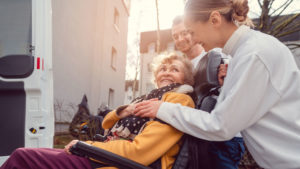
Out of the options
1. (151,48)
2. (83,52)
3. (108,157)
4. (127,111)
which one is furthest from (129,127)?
(151,48)

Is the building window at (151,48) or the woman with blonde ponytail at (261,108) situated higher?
the building window at (151,48)

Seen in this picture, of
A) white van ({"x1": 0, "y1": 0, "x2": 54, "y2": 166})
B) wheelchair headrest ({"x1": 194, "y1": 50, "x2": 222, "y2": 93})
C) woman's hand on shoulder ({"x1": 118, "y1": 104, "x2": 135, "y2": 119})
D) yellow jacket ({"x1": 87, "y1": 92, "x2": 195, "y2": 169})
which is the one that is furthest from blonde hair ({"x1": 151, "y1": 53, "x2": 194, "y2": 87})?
white van ({"x1": 0, "y1": 0, "x2": 54, "y2": 166})

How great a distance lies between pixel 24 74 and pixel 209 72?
1.77 metres

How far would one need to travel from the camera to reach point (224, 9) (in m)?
1.24

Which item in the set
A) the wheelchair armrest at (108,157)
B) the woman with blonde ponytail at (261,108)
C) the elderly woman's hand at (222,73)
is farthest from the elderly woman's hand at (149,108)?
the elderly woman's hand at (222,73)

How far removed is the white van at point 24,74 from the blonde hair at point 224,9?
164 centimetres

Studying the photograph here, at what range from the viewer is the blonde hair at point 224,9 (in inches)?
48.8

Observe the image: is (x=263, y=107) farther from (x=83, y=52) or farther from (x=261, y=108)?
(x=83, y=52)

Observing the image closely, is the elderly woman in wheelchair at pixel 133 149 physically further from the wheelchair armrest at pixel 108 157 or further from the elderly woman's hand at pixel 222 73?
the elderly woman's hand at pixel 222 73

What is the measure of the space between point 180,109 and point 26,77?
1.75 m

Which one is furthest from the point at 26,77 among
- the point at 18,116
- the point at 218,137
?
the point at 218,137

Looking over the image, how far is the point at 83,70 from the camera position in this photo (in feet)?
26.7

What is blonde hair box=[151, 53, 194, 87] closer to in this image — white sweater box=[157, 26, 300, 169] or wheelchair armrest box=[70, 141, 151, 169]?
white sweater box=[157, 26, 300, 169]

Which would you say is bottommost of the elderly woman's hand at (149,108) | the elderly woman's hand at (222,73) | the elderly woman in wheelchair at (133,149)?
the elderly woman in wheelchair at (133,149)
